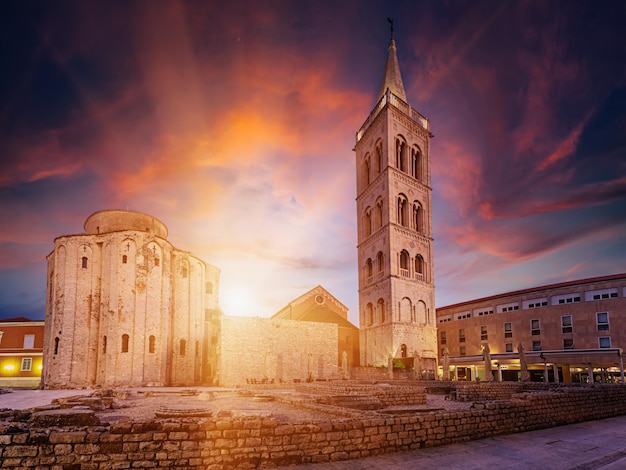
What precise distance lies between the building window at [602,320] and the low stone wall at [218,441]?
34445mm

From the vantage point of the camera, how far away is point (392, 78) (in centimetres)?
4797

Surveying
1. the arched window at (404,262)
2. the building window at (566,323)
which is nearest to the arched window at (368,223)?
the arched window at (404,262)

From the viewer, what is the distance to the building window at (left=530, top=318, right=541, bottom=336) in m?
40.4

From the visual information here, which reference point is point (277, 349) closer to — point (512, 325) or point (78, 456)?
point (512, 325)

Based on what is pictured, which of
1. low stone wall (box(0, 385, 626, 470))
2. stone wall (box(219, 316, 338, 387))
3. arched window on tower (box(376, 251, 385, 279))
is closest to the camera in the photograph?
low stone wall (box(0, 385, 626, 470))

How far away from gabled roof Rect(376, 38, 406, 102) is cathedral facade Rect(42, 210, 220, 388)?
30032 mm

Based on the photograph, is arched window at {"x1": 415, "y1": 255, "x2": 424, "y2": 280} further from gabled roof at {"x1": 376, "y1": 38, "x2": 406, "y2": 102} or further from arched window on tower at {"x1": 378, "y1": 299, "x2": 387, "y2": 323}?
gabled roof at {"x1": 376, "y1": 38, "x2": 406, "y2": 102}

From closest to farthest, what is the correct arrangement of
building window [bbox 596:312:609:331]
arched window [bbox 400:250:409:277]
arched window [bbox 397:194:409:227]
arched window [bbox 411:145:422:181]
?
building window [bbox 596:312:609:331] → arched window [bbox 400:250:409:277] → arched window [bbox 397:194:409:227] → arched window [bbox 411:145:422:181]

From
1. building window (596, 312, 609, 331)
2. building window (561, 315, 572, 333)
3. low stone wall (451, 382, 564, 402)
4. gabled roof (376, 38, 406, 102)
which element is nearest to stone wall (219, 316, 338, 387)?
low stone wall (451, 382, 564, 402)

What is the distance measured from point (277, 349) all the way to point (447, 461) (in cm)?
2792

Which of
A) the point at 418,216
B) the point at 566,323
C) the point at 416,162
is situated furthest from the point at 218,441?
the point at 416,162

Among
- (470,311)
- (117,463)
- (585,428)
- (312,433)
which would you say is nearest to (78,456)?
(117,463)

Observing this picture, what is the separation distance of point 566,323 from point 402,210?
18.6m

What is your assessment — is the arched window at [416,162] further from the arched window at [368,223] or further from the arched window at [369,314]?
the arched window at [369,314]
